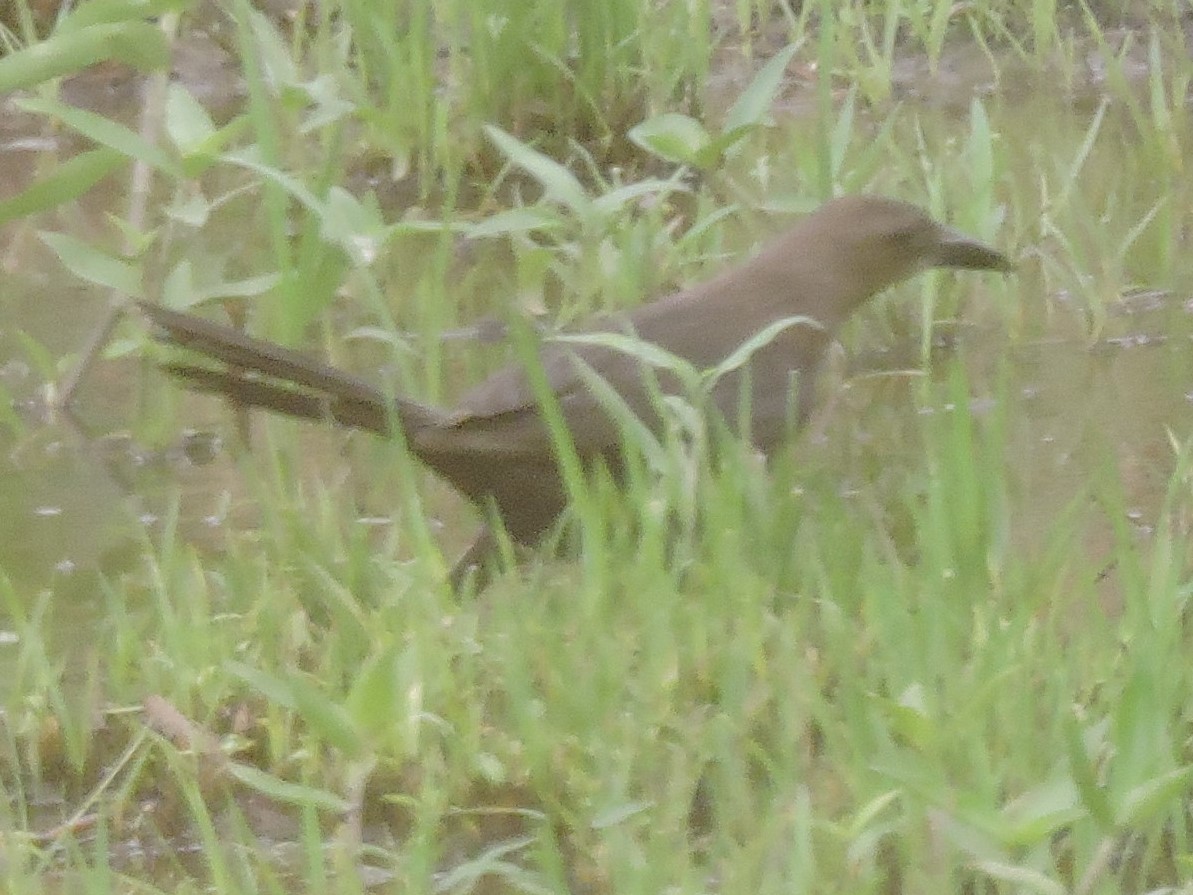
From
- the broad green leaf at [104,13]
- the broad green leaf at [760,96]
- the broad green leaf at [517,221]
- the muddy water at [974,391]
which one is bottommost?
the muddy water at [974,391]

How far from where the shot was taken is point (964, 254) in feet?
9.74

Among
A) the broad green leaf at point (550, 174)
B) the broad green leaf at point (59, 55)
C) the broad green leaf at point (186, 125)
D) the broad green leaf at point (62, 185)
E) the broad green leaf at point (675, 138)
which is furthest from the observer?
the broad green leaf at point (675, 138)

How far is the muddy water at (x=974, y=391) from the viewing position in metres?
2.56

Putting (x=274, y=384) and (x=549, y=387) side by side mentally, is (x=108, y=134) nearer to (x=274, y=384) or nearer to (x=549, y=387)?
(x=274, y=384)

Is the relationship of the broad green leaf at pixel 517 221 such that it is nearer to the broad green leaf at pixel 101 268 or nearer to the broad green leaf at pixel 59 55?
the broad green leaf at pixel 101 268

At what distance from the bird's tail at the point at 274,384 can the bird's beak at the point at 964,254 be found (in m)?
0.85

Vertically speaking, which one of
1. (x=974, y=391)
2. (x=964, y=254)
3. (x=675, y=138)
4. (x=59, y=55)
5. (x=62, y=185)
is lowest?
(x=974, y=391)

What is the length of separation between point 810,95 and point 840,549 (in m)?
2.71

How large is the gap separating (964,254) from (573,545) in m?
0.87

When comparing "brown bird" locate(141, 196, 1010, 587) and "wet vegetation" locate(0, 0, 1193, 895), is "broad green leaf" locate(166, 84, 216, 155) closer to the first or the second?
"wet vegetation" locate(0, 0, 1193, 895)

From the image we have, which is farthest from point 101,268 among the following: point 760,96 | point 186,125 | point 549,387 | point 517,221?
point 760,96

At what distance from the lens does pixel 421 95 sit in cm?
388

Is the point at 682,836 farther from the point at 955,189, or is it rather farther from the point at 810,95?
the point at 810,95

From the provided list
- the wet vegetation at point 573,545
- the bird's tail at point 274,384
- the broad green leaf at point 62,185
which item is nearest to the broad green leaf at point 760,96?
the wet vegetation at point 573,545
